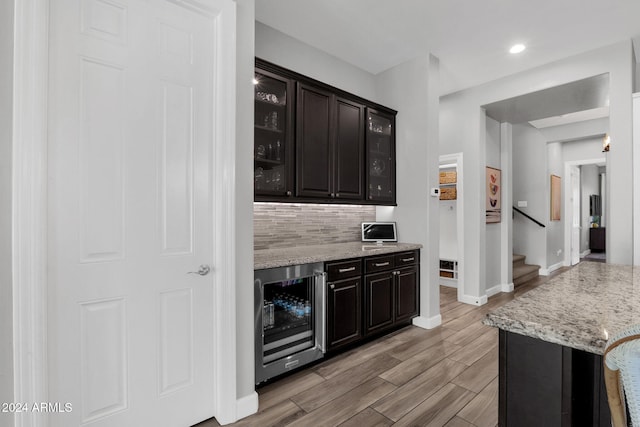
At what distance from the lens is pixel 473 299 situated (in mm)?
4316

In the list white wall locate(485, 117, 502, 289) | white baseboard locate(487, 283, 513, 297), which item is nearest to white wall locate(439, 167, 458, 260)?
white wall locate(485, 117, 502, 289)

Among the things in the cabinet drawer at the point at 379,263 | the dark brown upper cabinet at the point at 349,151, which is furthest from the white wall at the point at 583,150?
the cabinet drawer at the point at 379,263

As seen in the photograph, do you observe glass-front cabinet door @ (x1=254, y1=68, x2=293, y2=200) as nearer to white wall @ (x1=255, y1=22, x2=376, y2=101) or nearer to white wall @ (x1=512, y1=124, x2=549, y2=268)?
white wall @ (x1=255, y1=22, x2=376, y2=101)

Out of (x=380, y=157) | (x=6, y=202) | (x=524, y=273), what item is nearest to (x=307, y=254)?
(x=380, y=157)

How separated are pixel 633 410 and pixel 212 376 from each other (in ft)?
6.29

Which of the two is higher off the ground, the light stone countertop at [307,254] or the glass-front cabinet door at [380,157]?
the glass-front cabinet door at [380,157]

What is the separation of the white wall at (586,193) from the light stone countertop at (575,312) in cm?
935

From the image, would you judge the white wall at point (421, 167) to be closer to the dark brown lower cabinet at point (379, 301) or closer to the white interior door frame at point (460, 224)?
the dark brown lower cabinet at point (379, 301)

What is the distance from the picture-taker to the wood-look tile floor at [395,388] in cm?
191

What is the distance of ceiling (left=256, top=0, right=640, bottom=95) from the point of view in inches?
104

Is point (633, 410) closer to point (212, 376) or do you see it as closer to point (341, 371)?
point (212, 376)

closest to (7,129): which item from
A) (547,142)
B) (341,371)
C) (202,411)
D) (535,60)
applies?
(202,411)

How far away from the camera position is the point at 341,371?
249cm

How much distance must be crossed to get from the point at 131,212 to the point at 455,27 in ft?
10.5
